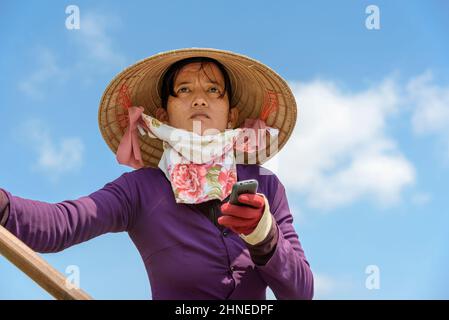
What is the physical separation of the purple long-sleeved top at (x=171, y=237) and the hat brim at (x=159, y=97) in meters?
0.33

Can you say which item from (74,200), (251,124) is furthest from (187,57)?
(74,200)

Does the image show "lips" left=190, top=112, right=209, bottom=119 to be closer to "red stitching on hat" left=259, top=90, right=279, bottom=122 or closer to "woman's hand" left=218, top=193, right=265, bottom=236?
"red stitching on hat" left=259, top=90, right=279, bottom=122

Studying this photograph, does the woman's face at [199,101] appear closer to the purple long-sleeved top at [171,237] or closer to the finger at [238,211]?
the purple long-sleeved top at [171,237]

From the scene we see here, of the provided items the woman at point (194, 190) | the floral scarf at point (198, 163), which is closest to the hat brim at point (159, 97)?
the woman at point (194, 190)

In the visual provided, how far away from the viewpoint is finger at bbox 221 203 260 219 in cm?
204

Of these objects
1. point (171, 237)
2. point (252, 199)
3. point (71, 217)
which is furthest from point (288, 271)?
point (71, 217)

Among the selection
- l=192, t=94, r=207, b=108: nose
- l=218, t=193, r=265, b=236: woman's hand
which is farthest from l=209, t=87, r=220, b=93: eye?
l=218, t=193, r=265, b=236: woman's hand

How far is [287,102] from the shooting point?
9.59 ft

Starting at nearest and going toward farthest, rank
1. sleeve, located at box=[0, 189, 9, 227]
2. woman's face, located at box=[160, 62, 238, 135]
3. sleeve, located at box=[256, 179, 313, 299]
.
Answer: sleeve, located at box=[0, 189, 9, 227]
sleeve, located at box=[256, 179, 313, 299]
woman's face, located at box=[160, 62, 238, 135]

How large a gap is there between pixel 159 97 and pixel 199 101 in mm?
372

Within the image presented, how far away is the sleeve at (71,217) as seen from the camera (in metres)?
2.18

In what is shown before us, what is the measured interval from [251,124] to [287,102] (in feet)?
0.63

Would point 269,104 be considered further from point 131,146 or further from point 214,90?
point 131,146

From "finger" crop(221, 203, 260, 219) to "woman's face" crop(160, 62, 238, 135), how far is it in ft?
2.41
